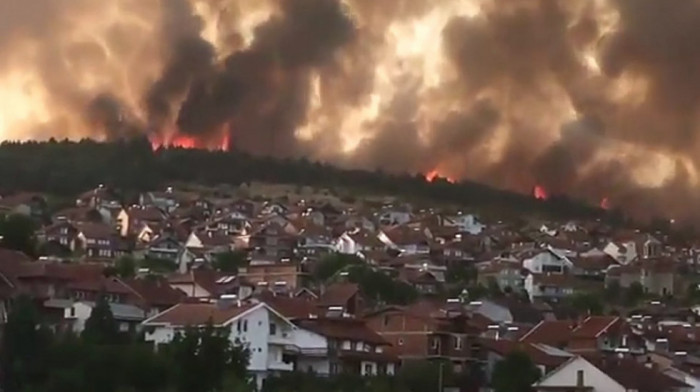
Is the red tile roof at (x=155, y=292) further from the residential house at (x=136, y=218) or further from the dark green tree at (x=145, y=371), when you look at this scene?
the residential house at (x=136, y=218)

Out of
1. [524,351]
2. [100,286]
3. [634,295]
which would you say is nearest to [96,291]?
[100,286]

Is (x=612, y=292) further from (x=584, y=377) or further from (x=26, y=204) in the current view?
(x=26, y=204)

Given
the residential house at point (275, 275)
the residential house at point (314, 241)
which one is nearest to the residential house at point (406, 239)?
the residential house at point (314, 241)

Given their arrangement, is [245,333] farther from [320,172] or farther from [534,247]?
[320,172]

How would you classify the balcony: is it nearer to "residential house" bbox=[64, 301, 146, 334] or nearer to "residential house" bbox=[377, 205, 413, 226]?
"residential house" bbox=[64, 301, 146, 334]

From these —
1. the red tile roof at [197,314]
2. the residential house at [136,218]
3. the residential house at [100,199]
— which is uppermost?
the residential house at [100,199]

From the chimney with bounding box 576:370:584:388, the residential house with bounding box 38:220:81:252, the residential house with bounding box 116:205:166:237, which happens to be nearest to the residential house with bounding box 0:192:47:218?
the residential house with bounding box 38:220:81:252
